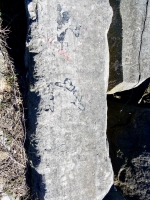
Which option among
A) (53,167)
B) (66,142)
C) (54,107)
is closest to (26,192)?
(53,167)

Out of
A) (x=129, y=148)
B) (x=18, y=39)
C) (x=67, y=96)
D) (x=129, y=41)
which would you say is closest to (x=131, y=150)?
(x=129, y=148)

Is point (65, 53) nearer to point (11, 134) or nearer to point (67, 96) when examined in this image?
point (67, 96)

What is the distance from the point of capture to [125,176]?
2867 millimetres

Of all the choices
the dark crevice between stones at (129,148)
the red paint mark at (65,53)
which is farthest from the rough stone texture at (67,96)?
the dark crevice between stones at (129,148)

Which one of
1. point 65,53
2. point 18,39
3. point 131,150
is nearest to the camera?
point 65,53

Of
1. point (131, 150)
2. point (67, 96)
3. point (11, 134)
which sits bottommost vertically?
point (131, 150)

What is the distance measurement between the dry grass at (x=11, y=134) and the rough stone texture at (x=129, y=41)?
780 millimetres

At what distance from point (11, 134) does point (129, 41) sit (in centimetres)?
116

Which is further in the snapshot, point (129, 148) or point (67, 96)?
point (129, 148)

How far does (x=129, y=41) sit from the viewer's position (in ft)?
9.05

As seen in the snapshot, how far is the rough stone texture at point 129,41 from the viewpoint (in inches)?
108

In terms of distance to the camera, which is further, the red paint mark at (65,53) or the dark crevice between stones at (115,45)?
the dark crevice between stones at (115,45)

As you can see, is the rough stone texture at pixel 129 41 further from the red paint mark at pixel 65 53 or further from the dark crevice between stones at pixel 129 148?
the red paint mark at pixel 65 53

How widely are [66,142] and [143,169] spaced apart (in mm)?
725
